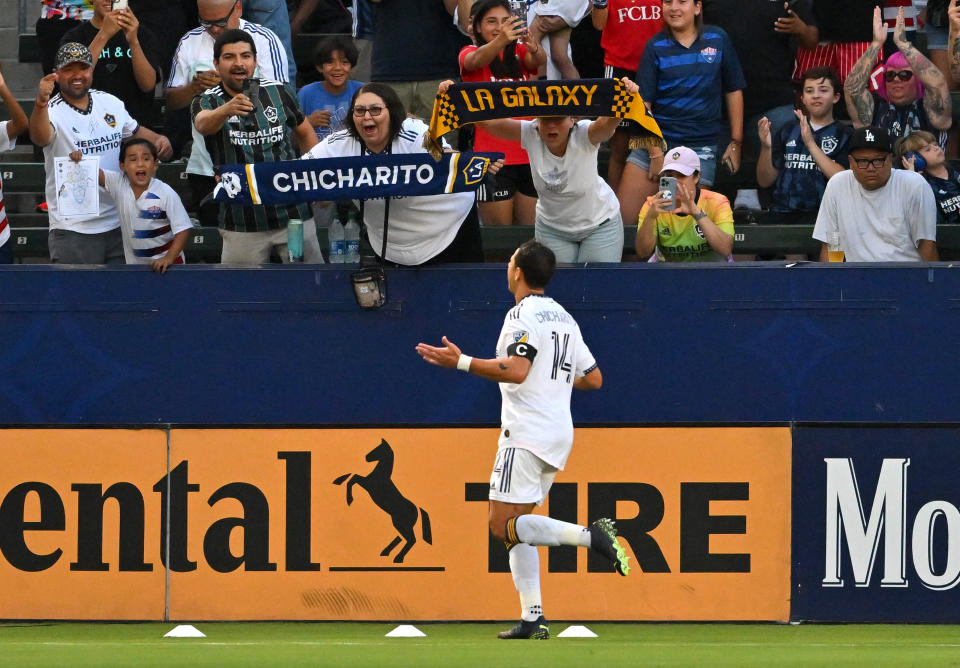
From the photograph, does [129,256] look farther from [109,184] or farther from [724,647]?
[724,647]

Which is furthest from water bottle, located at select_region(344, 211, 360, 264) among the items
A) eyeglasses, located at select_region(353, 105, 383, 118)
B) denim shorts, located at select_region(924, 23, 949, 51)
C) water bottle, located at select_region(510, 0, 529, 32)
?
denim shorts, located at select_region(924, 23, 949, 51)

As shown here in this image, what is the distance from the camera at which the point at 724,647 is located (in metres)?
7.37

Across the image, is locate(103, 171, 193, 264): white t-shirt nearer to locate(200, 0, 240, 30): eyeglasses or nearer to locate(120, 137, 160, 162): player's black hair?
locate(120, 137, 160, 162): player's black hair

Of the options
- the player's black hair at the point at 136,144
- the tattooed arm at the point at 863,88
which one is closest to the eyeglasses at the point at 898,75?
the tattooed arm at the point at 863,88

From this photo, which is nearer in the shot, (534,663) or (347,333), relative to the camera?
(534,663)

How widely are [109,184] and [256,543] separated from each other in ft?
8.48

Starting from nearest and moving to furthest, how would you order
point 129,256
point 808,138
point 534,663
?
1. point 534,663
2. point 129,256
3. point 808,138

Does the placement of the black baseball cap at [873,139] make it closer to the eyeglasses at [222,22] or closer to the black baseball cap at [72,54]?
the eyeglasses at [222,22]

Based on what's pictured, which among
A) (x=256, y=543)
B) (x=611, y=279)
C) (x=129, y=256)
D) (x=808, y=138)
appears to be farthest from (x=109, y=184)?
(x=808, y=138)

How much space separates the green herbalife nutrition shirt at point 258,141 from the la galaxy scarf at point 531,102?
1.09 metres

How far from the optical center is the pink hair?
10547 millimetres

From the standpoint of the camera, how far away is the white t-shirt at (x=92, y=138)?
9.73 meters

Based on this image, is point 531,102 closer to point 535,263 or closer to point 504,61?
point 535,263

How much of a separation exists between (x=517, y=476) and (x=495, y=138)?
3402 millimetres
